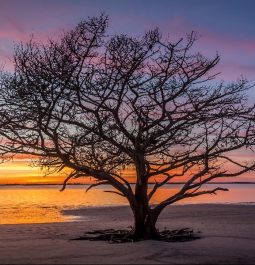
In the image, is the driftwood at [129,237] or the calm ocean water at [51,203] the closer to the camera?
the driftwood at [129,237]

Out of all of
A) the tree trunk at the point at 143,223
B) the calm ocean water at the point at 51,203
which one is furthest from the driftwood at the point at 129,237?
the calm ocean water at the point at 51,203

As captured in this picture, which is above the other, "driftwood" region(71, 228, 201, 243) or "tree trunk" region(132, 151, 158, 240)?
"tree trunk" region(132, 151, 158, 240)

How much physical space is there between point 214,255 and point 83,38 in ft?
22.3

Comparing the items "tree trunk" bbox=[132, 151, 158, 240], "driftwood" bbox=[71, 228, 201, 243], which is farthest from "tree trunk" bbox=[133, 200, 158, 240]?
"driftwood" bbox=[71, 228, 201, 243]

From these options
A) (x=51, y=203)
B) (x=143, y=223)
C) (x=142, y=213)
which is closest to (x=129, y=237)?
(x=143, y=223)

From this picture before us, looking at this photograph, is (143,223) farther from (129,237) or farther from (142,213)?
(129,237)

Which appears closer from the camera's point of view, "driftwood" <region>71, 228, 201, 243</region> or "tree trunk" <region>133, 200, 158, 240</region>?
"driftwood" <region>71, 228, 201, 243</region>

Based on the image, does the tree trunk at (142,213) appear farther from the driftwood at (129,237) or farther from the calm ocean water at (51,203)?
the calm ocean water at (51,203)

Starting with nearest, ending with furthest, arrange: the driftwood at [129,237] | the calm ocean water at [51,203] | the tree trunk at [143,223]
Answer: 1. the driftwood at [129,237]
2. the tree trunk at [143,223]
3. the calm ocean water at [51,203]

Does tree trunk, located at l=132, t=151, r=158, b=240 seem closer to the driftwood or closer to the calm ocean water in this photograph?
the driftwood

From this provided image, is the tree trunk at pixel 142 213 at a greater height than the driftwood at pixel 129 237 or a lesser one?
greater

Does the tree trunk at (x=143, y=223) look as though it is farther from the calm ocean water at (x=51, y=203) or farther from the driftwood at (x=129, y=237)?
the calm ocean water at (x=51, y=203)

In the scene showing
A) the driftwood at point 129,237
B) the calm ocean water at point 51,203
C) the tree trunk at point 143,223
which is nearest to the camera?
the driftwood at point 129,237

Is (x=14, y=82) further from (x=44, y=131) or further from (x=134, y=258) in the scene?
(x=134, y=258)
